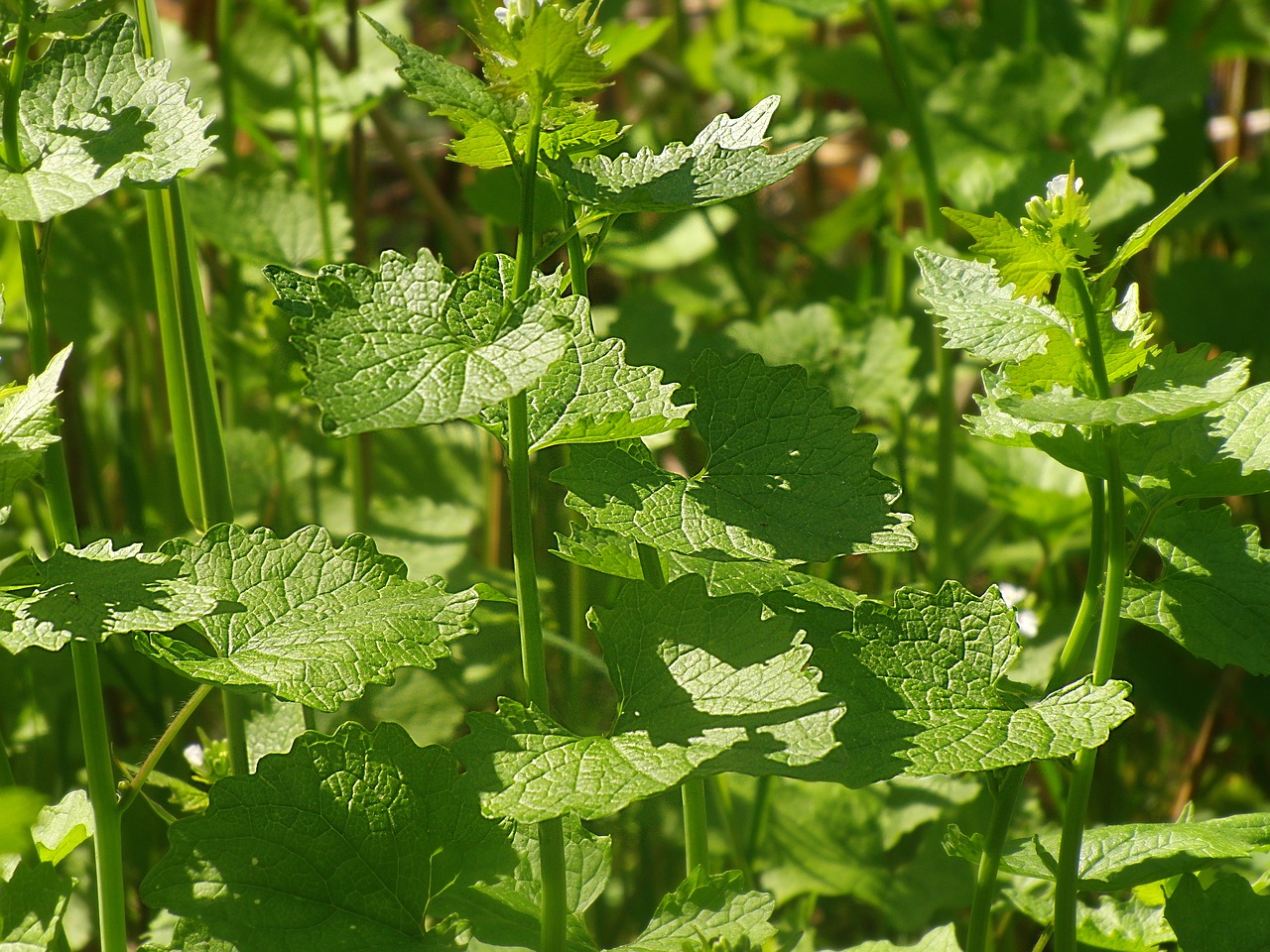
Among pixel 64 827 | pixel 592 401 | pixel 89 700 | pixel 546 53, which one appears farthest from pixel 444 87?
pixel 64 827

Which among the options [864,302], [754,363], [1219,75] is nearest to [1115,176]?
[864,302]

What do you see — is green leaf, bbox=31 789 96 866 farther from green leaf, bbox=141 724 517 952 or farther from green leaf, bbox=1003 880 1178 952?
green leaf, bbox=1003 880 1178 952

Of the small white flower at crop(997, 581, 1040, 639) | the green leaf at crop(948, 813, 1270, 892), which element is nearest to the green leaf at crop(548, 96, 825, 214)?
the green leaf at crop(948, 813, 1270, 892)

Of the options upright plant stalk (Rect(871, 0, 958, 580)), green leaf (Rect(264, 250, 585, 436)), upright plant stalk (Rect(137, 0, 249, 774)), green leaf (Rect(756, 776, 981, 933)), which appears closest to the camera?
green leaf (Rect(264, 250, 585, 436))

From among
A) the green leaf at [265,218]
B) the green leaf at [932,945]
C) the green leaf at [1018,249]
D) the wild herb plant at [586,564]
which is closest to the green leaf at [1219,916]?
the wild herb plant at [586,564]

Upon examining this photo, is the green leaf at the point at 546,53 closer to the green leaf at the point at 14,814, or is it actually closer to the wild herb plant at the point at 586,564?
the wild herb plant at the point at 586,564

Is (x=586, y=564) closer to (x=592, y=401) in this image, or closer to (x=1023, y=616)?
(x=592, y=401)

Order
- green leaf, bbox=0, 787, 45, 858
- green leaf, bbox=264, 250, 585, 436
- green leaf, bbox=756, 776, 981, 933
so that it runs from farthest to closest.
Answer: green leaf, bbox=756, 776, 981, 933 < green leaf, bbox=264, 250, 585, 436 < green leaf, bbox=0, 787, 45, 858

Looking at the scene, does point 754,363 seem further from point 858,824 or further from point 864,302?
point 864,302
